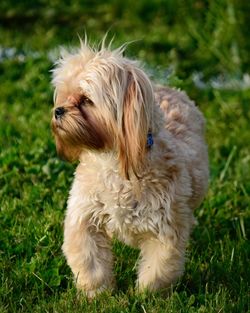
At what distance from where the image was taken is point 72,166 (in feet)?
21.1

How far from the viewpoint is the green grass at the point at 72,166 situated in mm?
4922

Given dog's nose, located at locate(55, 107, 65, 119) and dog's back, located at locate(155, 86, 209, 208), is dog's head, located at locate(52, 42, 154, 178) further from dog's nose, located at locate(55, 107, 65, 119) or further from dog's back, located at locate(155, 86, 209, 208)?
dog's back, located at locate(155, 86, 209, 208)

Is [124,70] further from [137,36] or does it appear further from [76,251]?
[137,36]

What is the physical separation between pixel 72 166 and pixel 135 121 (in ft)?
6.89

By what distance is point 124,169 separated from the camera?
4.56 meters

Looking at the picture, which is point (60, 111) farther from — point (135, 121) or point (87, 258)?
point (87, 258)

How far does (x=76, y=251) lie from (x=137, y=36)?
19.4 ft

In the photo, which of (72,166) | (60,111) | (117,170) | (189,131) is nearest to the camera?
(60,111)

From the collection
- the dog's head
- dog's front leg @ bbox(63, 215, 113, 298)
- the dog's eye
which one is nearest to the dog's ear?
the dog's head

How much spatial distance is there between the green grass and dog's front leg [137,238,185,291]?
8 cm

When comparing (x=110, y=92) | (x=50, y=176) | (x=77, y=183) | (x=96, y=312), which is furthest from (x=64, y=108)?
(x=50, y=176)

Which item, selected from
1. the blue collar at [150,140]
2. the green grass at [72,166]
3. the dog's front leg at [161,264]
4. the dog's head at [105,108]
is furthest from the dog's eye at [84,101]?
the green grass at [72,166]

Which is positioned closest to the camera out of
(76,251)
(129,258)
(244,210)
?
Result: (76,251)

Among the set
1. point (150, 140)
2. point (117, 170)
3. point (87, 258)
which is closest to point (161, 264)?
point (87, 258)
